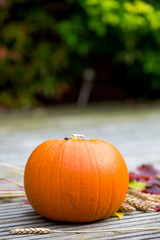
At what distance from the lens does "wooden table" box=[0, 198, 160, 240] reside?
4.16 ft

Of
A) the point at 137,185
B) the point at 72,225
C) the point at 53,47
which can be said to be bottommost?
the point at 72,225

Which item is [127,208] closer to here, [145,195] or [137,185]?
[145,195]

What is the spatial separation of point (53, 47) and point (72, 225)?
207 inches

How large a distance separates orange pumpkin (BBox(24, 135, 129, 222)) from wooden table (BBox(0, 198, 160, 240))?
3 centimetres

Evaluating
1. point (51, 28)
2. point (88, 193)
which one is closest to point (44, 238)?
point (88, 193)

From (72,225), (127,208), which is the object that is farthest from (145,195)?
(72,225)

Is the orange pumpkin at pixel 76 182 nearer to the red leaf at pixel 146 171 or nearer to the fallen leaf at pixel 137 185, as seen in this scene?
the fallen leaf at pixel 137 185

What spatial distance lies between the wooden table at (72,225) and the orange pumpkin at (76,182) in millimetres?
31

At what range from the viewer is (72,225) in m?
1.39

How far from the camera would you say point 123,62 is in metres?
6.79

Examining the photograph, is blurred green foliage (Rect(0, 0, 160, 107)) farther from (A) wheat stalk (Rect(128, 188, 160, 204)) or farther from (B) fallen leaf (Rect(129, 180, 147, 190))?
(A) wheat stalk (Rect(128, 188, 160, 204))

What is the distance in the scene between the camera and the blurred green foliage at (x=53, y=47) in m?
5.93

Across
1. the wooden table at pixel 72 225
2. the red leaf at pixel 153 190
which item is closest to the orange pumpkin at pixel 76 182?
the wooden table at pixel 72 225

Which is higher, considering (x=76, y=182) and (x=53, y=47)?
(x=53, y=47)
